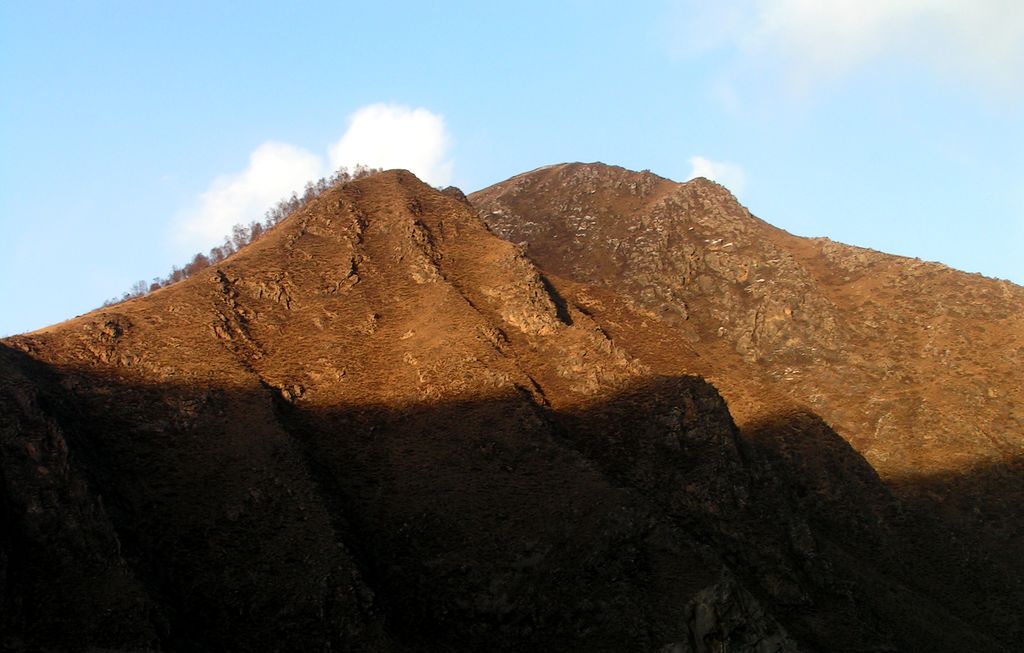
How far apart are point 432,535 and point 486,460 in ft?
17.1

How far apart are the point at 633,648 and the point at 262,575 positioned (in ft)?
52.4

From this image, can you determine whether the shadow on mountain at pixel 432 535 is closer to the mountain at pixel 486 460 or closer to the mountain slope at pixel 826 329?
the mountain at pixel 486 460

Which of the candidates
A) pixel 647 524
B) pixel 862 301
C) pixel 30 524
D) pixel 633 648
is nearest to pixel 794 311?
pixel 862 301

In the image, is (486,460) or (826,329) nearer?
(486,460)

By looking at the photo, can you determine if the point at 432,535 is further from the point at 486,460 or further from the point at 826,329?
the point at 826,329

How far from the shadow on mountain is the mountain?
0.47 ft

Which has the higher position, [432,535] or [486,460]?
[486,460]

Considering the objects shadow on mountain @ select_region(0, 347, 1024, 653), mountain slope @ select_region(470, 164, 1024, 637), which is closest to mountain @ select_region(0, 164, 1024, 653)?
shadow on mountain @ select_region(0, 347, 1024, 653)

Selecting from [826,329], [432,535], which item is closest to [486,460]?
[432,535]

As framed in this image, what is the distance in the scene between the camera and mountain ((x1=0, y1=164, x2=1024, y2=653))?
129 feet

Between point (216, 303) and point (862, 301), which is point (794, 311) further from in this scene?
point (216, 303)

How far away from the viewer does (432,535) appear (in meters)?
44.3

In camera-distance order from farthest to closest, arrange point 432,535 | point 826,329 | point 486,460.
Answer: point 826,329
point 486,460
point 432,535

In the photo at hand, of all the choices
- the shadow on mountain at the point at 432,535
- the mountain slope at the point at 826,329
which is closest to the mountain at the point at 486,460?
the shadow on mountain at the point at 432,535
